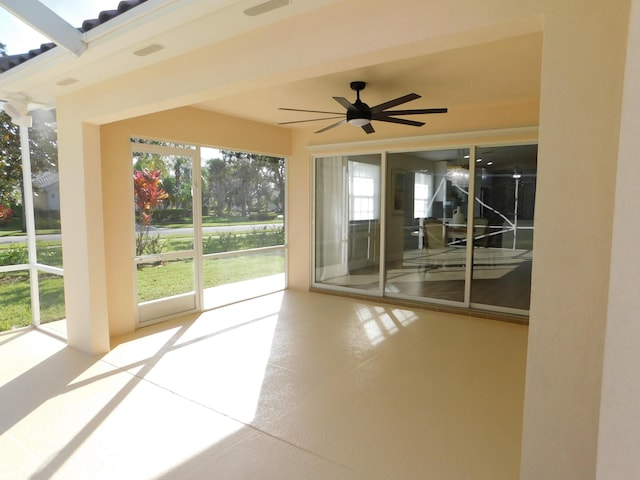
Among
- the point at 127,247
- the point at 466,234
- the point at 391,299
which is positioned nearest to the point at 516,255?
the point at 466,234

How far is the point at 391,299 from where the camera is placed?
5742mm

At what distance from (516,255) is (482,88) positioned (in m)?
2.20

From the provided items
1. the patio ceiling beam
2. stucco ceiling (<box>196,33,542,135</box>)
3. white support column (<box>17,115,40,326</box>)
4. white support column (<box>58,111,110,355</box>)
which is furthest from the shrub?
the patio ceiling beam

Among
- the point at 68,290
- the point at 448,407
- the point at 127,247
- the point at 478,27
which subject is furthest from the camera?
the point at 127,247

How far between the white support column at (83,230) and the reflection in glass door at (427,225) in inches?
147

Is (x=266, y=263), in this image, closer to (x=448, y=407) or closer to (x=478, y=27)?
(x=448, y=407)

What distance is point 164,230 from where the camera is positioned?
15.4 ft

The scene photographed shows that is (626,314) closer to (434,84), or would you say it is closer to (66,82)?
(434,84)

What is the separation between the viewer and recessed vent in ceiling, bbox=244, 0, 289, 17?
78.3 inches

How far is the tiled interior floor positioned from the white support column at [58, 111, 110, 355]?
1.05 feet

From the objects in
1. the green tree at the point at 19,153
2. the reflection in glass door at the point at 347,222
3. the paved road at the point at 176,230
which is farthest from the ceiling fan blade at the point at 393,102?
the green tree at the point at 19,153

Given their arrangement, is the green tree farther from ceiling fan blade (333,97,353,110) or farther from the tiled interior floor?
ceiling fan blade (333,97,353,110)

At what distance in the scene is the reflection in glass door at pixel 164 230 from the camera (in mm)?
4457

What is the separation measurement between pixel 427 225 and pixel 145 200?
3.69m
